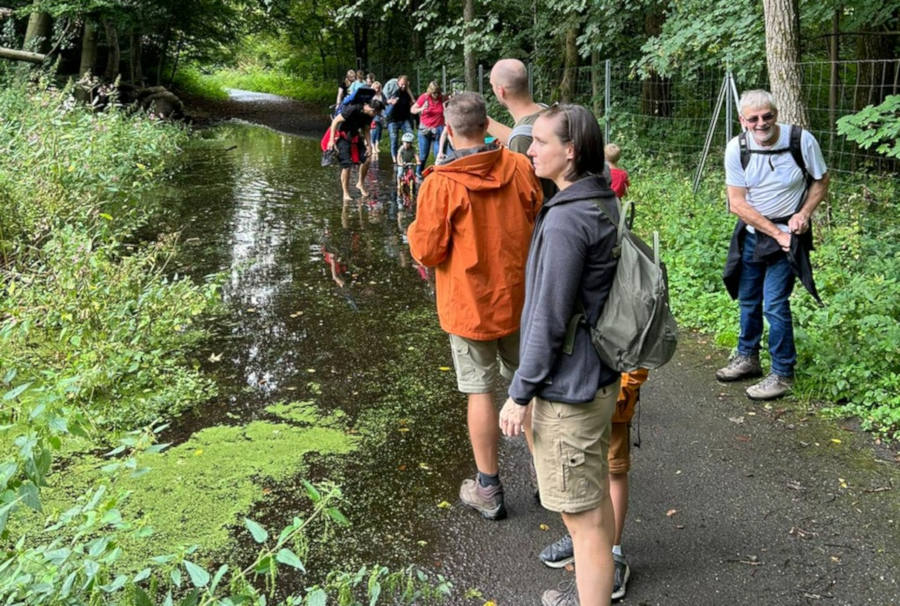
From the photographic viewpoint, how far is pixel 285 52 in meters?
52.8

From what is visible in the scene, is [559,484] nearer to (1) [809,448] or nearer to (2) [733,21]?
(1) [809,448]

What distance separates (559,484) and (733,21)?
31.2ft

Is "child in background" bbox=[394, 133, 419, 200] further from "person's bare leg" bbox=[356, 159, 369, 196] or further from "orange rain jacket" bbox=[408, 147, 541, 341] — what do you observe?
"orange rain jacket" bbox=[408, 147, 541, 341]

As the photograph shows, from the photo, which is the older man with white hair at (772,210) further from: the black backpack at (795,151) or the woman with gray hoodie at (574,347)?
the woman with gray hoodie at (574,347)

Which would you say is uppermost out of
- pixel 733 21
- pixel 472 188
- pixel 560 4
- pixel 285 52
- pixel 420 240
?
pixel 285 52

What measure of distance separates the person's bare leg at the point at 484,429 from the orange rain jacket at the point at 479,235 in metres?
0.35

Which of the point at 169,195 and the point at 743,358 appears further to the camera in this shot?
the point at 169,195

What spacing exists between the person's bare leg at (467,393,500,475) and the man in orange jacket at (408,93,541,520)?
2 cm

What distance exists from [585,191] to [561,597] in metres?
1.72

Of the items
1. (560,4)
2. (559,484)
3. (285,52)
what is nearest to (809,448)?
(559,484)

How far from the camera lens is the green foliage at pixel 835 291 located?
16.8ft

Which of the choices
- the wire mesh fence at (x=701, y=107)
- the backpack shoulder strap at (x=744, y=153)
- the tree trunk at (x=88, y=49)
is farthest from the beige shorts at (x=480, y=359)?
the tree trunk at (x=88, y=49)

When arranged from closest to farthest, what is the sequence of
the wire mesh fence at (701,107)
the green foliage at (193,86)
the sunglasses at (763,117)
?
1. the sunglasses at (763,117)
2. the wire mesh fence at (701,107)
3. the green foliage at (193,86)

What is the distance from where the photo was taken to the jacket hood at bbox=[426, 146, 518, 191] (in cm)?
370
